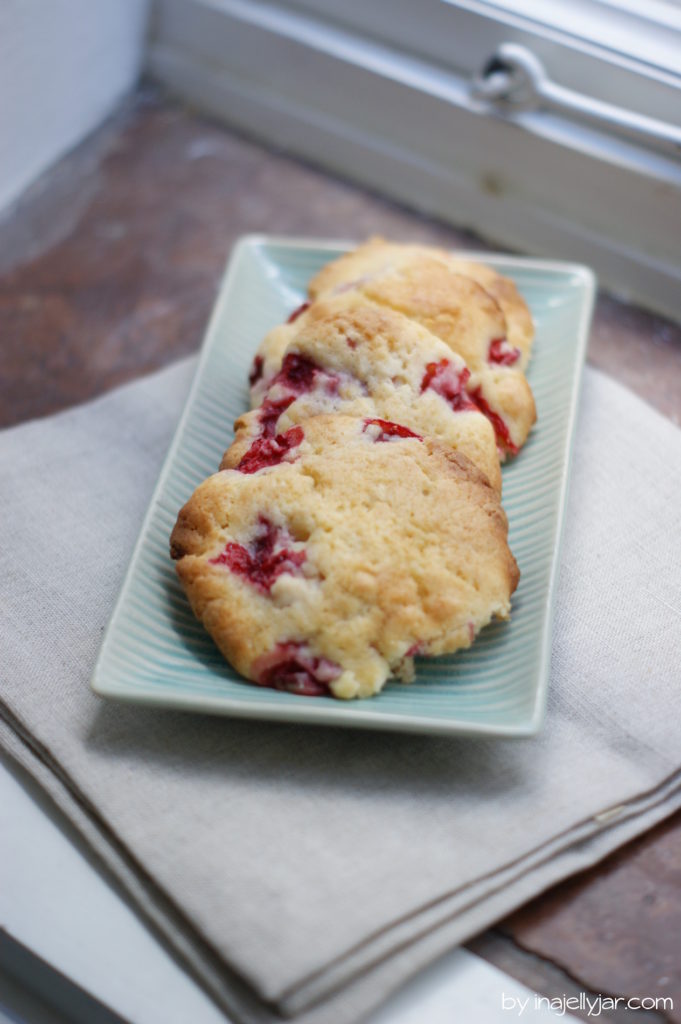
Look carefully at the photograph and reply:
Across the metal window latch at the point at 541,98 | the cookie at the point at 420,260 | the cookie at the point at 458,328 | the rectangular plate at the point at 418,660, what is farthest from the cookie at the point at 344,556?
the metal window latch at the point at 541,98

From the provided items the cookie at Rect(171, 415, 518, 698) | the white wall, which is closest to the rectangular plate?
the cookie at Rect(171, 415, 518, 698)

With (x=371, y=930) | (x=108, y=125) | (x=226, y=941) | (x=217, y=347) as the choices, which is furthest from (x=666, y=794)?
(x=108, y=125)

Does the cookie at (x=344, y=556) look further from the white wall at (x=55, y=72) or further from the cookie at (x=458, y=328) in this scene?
the white wall at (x=55, y=72)

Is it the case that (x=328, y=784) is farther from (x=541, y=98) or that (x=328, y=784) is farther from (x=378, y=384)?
(x=541, y=98)

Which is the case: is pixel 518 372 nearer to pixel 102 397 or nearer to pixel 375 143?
pixel 102 397

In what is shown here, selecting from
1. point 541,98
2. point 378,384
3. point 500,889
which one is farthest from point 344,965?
point 541,98

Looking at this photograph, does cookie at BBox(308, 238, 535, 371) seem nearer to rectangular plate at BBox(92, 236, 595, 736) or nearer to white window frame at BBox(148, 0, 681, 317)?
rectangular plate at BBox(92, 236, 595, 736)
